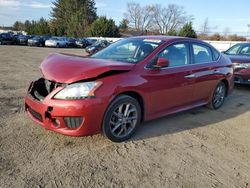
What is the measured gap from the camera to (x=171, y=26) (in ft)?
275

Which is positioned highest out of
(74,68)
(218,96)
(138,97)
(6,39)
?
(74,68)

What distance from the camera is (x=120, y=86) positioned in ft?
12.5

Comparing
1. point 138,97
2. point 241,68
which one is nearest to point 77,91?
point 138,97

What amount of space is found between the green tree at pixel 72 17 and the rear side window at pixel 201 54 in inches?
2172

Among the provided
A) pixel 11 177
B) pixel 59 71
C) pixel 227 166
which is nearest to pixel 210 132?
pixel 227 166

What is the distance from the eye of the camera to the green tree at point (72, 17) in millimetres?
60125

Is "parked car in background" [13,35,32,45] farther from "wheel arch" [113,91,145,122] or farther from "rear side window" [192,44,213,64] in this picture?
"wheel arch" [113,91,145,122]

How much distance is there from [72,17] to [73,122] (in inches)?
2446

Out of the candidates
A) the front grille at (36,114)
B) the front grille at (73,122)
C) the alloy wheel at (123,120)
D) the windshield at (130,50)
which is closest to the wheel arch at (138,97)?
the alloy wheel at (123,120)

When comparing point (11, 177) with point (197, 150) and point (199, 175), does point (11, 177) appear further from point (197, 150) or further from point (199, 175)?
point (197, 150)

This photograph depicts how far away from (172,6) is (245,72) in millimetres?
80957

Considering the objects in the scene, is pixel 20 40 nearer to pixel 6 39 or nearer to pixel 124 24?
pixel 6 39

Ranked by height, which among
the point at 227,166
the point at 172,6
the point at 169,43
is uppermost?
the point at 172,6

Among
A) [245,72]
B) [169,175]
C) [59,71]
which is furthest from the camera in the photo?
[245,72]
